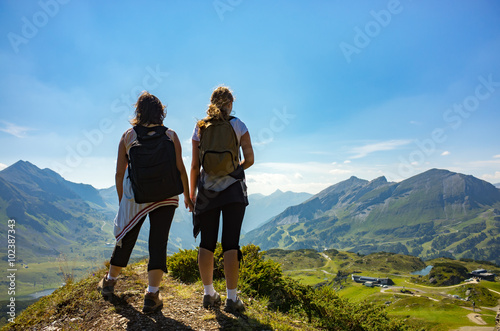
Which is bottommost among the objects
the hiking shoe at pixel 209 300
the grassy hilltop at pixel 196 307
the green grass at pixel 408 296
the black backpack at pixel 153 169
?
the green grass at pixel 408 296

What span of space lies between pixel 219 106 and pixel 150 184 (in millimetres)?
1594

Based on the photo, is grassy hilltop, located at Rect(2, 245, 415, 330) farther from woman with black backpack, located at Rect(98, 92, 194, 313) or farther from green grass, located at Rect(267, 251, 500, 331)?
green grass, located at Rect(267, 251, 500, 331)

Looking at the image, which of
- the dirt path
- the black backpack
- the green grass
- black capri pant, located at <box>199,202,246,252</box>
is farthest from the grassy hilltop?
the dirt path

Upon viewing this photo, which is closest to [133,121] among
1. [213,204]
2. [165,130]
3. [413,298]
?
[165,130]

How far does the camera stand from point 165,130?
4.30 m

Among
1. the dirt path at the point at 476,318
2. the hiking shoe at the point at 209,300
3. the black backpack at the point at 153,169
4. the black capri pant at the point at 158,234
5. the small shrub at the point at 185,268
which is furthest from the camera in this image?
the dirt path at the point at 476,318

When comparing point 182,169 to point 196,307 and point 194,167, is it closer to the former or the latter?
point 194,167

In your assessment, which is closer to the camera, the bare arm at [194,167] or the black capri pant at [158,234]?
the black capri pant at [158,234]

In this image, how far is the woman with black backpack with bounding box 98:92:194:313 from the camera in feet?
13.2

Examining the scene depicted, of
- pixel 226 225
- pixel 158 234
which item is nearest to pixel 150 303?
pixel 158 234

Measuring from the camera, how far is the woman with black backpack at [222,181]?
13.2 feet

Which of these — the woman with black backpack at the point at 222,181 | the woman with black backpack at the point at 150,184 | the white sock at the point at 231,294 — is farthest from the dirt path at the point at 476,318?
the woman with black backpack at the point at 150,184

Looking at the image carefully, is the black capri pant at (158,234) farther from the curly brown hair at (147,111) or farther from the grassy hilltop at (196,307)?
the curly brown hair at (147,111)

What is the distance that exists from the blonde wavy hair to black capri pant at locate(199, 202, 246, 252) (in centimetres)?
128
